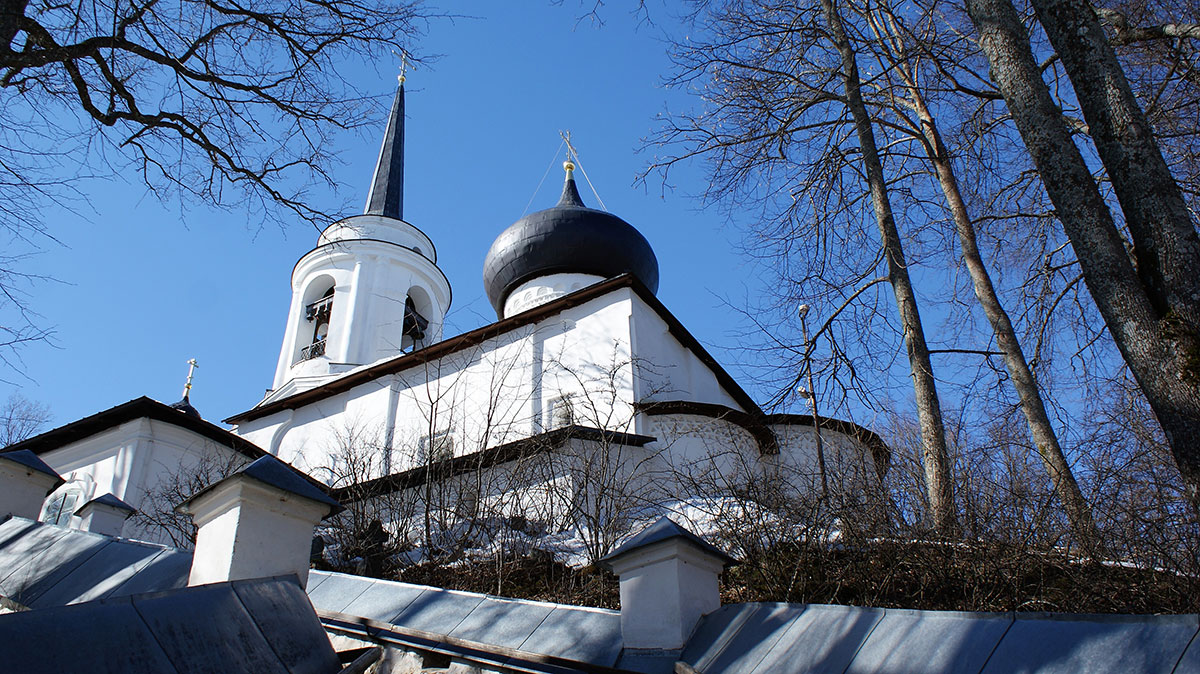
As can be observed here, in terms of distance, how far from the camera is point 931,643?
3.13 meters

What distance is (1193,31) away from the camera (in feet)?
21.7

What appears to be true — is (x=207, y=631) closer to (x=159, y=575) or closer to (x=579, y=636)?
(x=579, y=636)

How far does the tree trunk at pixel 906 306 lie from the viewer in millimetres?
7152

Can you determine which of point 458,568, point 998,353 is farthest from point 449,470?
point 998,353

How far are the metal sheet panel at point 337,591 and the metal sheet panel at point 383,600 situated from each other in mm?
38

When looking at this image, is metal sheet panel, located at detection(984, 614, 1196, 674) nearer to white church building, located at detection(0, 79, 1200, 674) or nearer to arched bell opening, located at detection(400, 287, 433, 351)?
white church building, located at detection(0, 79, 1200, 674)

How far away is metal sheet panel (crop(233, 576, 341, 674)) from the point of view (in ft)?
11.2

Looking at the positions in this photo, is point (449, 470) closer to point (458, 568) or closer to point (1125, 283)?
point (458, 568)

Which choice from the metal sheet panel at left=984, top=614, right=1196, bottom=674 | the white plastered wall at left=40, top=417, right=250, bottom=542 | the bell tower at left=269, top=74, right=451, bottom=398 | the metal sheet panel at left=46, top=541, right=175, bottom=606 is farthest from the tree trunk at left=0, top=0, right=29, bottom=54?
the bell tower at left=269, top=74, right=451, bottom=398

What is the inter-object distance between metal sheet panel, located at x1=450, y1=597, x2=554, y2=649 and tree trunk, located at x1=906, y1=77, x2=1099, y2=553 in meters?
3.40

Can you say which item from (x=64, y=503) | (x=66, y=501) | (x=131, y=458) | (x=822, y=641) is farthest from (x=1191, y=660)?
(x=66, y=501)

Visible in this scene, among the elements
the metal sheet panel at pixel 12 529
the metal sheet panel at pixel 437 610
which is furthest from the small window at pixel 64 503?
the metal sheet panel at pixel 437 610

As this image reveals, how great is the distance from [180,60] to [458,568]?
16.4 feet

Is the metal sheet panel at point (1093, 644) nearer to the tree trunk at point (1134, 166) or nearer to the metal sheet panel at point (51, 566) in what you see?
the tree trunk at point (1134, 166)
